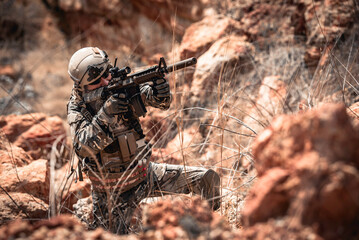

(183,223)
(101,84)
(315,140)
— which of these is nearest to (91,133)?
(101,84)

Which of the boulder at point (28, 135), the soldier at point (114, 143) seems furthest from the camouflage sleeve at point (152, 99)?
the boulder at point (28, 135)

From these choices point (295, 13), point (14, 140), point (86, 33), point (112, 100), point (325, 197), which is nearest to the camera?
point (325, 197)

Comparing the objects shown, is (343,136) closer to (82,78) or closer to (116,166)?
(116,166)

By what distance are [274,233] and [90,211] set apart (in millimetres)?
2454

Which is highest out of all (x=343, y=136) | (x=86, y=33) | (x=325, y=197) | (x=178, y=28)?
(x=86, y=33)

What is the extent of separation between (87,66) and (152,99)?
64 cm

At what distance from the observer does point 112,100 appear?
2770 mm

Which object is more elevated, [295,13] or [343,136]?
[295,13]

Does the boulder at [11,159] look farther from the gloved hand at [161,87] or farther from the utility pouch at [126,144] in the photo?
→ the gloved hand at [161,87]

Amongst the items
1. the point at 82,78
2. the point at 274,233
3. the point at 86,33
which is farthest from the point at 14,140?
the point at 86,33

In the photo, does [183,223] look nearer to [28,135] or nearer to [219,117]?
[219,117]

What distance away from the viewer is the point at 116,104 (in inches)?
109

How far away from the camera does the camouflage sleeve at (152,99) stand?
3.02m

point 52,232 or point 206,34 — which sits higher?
point 206,34
